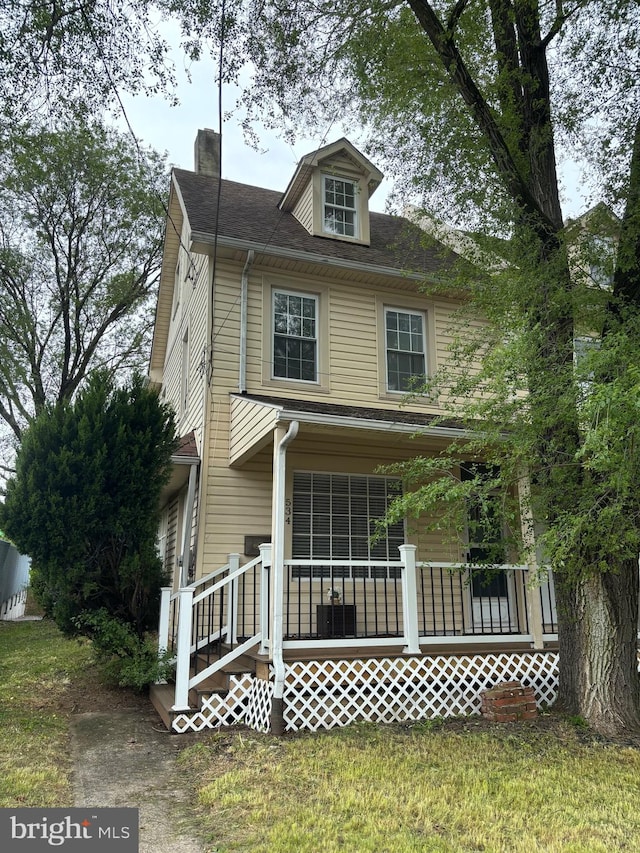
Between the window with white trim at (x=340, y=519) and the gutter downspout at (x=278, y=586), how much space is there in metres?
2.09

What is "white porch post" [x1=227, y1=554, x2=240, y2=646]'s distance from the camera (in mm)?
7480

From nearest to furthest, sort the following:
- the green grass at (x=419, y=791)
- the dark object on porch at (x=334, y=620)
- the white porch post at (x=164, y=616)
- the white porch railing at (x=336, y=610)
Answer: the green grass at (x=419, y=791) < the white porch railing at (x=336, y=610) < the white porch post at (x=164, y=616) < the dark object on porch at (x=334, y=620)

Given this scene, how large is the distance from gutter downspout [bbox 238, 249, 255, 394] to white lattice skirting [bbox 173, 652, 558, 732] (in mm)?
4069

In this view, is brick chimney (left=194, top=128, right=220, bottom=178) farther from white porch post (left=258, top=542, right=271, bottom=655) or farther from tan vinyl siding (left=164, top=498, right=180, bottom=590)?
white porch post (left=258, top=542, right=271, bottom=655)

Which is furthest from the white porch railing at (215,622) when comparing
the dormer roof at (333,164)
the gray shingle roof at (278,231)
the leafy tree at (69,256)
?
the leafy tree at (69,256)

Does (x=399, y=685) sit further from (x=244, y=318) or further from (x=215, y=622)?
(x=244, y=318)

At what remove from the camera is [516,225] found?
6.83 m

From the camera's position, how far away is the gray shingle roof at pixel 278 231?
935cm

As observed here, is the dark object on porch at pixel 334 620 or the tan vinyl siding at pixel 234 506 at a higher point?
the tan vinyl siding at pixel 234 506

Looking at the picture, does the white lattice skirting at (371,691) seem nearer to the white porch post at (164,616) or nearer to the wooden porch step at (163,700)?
the wooden porch step at (163,700)

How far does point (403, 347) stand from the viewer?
10.2m

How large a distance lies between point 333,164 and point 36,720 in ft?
30.2

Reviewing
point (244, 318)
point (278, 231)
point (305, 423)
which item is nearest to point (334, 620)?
point (305, 423)

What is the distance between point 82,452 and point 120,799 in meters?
3.92
